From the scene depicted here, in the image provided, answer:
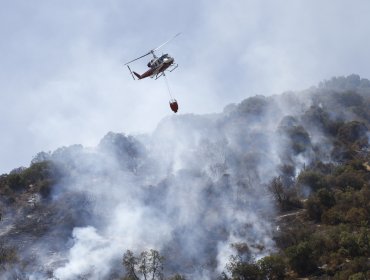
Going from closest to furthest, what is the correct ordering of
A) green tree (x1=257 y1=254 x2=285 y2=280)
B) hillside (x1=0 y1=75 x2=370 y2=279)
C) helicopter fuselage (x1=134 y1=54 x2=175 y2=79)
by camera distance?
helicopter fuselage (x1=134 y1=54 x2=175 y2=79) < green tree (x1=257 y1=254 x2=285 y2=280) < hillside (x1=0 y1=75 x2=370 y2=279)

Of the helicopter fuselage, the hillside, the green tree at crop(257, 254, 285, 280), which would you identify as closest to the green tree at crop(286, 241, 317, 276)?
the hillside

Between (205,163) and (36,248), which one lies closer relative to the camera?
(36,248)

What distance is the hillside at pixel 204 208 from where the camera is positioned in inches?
2149

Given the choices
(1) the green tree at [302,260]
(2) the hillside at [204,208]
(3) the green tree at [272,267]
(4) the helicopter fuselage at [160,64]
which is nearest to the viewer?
(4) the helicopter fuselage at [160,64]

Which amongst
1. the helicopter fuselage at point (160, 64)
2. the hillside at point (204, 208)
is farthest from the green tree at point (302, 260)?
the helicopter fuselage at point (160, 64)

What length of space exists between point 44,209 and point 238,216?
32290 mm

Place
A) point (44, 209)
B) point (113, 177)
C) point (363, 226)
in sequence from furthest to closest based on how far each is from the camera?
point (113, 177)
point (44, 209)
point (363, 226)

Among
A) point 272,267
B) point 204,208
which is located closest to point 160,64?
point 272,267

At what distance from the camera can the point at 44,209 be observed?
77.9 meters

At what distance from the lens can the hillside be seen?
5459 cm

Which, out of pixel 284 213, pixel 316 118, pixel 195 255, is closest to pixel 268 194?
pixel 284 213

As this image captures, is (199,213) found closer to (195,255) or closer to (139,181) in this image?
(195,255)

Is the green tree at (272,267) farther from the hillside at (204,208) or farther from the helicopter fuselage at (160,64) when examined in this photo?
the helicopter fuselage at (160,64)

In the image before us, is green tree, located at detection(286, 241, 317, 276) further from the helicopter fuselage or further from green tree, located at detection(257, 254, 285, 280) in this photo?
the helicopter fuselage
